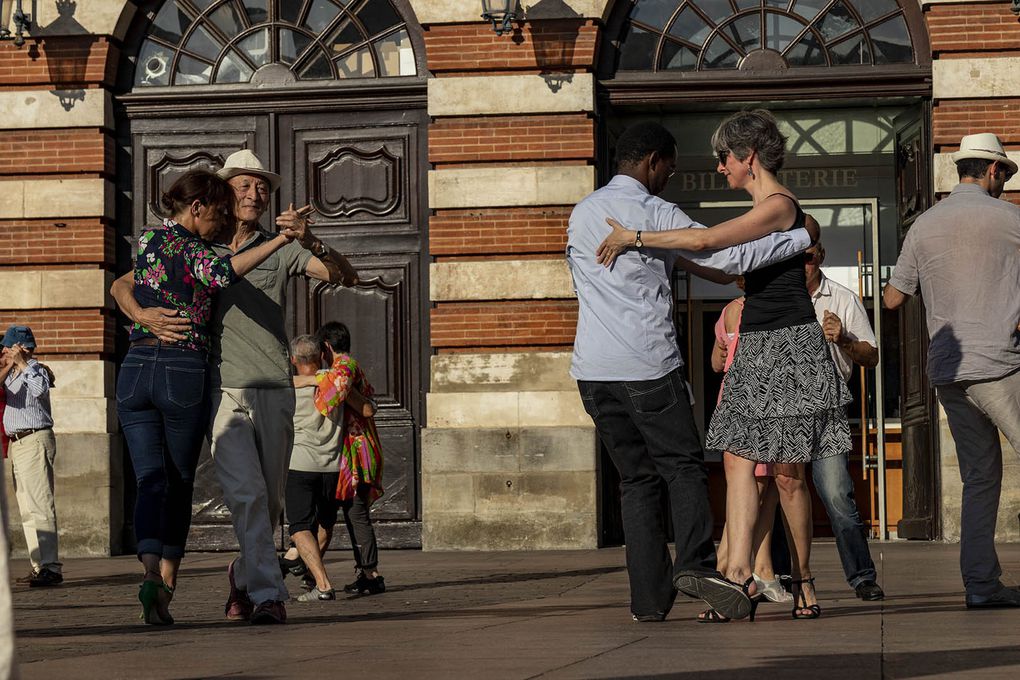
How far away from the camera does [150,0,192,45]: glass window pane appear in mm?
14555

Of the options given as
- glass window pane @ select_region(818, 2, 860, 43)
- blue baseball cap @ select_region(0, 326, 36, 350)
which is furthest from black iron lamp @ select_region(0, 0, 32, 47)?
glass window pane @ select_region(818, 2, 860, 43)

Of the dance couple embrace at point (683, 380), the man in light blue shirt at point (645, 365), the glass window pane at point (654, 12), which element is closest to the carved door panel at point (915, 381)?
the glass window pane at point (654, 12)

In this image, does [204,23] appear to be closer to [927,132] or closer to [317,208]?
[317,208]

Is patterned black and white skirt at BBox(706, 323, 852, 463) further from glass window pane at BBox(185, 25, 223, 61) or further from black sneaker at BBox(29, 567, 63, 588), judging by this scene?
glass window pane at BBox(185, 25, 223, 61)

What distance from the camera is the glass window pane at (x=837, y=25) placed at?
14016 mm

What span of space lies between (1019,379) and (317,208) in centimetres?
781

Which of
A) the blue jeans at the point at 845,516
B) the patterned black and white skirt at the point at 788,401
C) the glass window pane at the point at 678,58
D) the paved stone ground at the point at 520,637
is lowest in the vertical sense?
the paved stone ground at the point at 520,637

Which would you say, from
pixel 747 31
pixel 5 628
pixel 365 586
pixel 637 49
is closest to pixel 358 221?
pixel 637 49

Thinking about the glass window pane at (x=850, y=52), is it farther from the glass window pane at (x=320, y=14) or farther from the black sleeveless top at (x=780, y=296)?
the black sleeveless top at (x=780, y=296)

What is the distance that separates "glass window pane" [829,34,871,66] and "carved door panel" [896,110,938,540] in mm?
663

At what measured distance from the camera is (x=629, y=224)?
281 inches

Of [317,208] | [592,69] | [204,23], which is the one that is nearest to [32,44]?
[204,23]

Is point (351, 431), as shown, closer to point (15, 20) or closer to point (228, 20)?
point (228, 20)

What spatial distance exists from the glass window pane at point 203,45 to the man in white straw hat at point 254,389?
6969 mm
